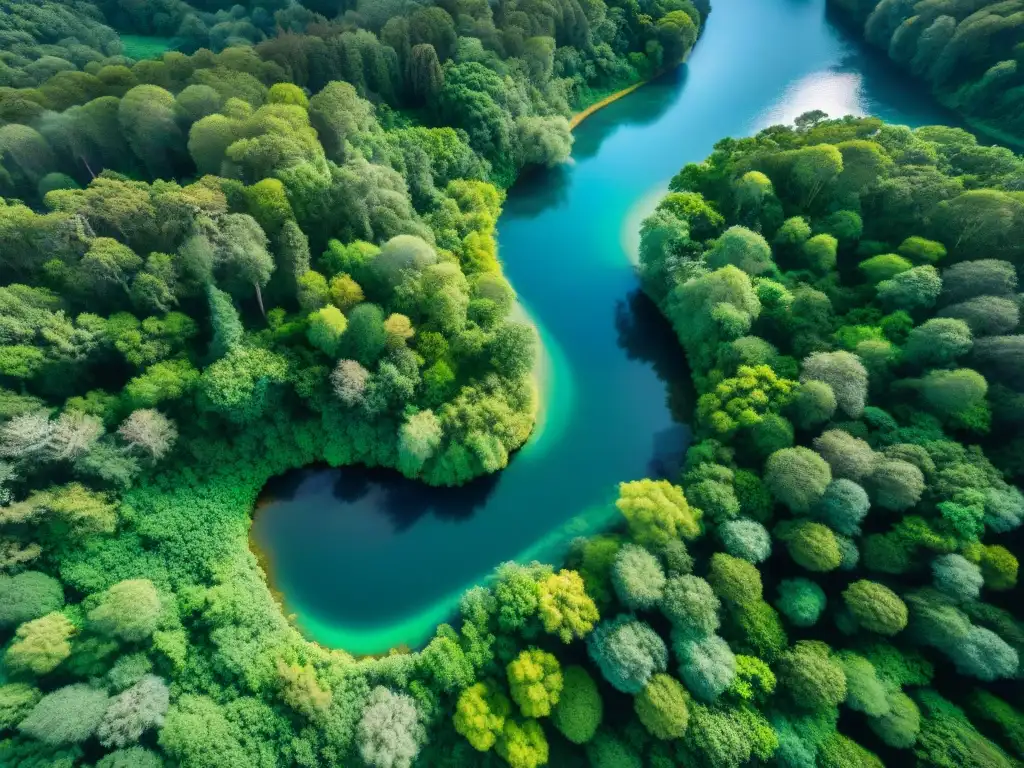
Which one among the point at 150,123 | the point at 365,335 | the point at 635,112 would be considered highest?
the point at 635,112

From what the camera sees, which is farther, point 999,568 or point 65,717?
point 999,568

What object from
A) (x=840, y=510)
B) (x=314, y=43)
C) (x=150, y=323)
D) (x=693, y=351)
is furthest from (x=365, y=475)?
(x=314, y=43)

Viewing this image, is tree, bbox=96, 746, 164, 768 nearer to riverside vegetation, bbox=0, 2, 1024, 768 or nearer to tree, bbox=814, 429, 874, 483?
riverside vegetation, bbox=0, 2, 1024, 768

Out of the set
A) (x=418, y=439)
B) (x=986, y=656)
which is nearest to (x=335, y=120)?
(x=418, y=439)

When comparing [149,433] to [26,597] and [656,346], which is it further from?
[656,346]

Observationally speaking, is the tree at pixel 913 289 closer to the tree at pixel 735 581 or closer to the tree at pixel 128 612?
the tree at pixel 735 581

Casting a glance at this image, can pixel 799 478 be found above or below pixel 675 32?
below

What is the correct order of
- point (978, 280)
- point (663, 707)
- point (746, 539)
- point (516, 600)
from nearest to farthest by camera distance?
point (663, 707), point (516, 600), point (746, 539), point (978, 280)
